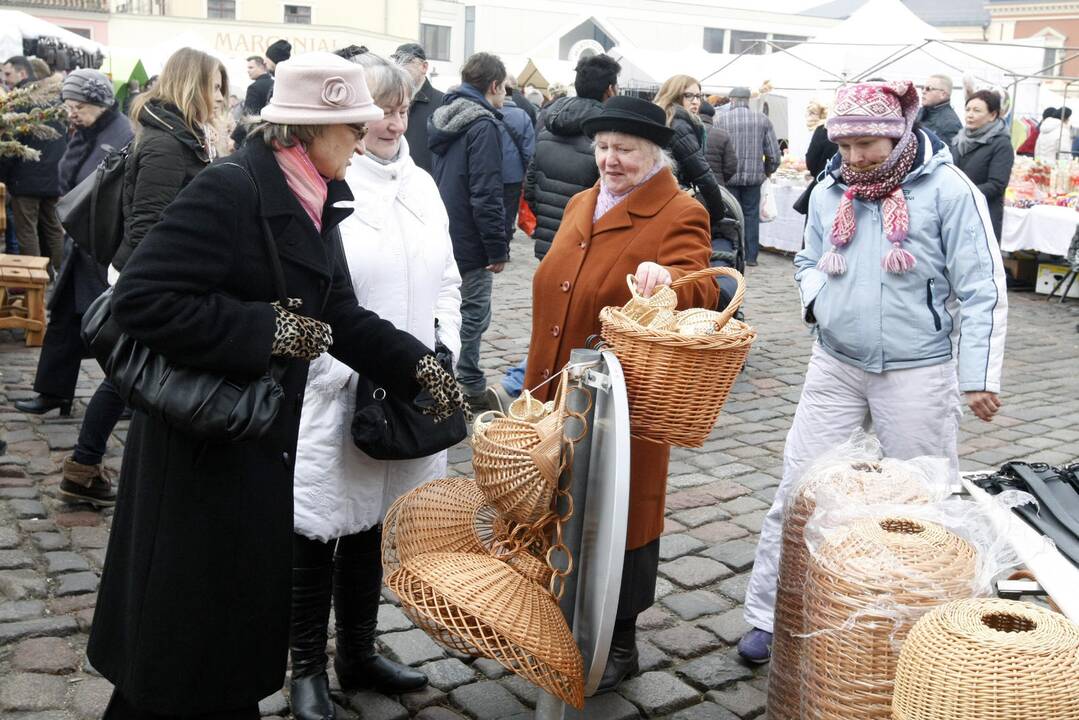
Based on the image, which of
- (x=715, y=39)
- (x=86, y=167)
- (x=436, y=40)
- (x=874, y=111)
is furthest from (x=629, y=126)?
(x=715, y=39)

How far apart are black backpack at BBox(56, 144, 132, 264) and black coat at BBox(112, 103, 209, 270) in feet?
0.65

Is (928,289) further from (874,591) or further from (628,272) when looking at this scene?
(874,591)

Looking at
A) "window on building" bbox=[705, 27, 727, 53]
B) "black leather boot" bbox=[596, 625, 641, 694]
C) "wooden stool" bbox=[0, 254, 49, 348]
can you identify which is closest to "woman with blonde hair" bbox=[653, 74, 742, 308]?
"black leather boot" bbox=[596, 625, 641, 694]

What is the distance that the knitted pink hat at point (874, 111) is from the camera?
12.3 ft

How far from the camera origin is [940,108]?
11.7m

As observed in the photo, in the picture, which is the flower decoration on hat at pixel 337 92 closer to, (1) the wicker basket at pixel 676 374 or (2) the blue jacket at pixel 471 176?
(1) the wicker basket at pixel 676 374

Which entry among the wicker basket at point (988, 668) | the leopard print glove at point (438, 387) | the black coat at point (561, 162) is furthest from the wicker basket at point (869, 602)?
the black coat at point (561, 162)

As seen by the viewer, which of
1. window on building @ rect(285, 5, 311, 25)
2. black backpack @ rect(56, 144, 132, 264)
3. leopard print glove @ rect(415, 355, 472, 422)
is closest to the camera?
leopard print glove @ rect(415, 355, 472, 422)

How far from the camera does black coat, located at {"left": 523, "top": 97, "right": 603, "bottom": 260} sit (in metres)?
6.37

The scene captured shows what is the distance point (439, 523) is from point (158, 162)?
2680 mm

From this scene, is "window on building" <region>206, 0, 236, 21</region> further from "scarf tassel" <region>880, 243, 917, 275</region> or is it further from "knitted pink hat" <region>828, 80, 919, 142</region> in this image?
"scarf tassel" <region>880, 243, 917, 275</region>

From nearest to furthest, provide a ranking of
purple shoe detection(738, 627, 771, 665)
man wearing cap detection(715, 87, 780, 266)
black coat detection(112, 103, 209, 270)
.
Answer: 1. purple shoe detection(738, 627, 771, 665)
2. black coat detection(112, 103, 209, 270)
3. man wearing cap detection(715, 87, 780, 266)

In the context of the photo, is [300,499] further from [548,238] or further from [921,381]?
[548,238]

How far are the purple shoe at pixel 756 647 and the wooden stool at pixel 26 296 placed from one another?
19.9 feet
